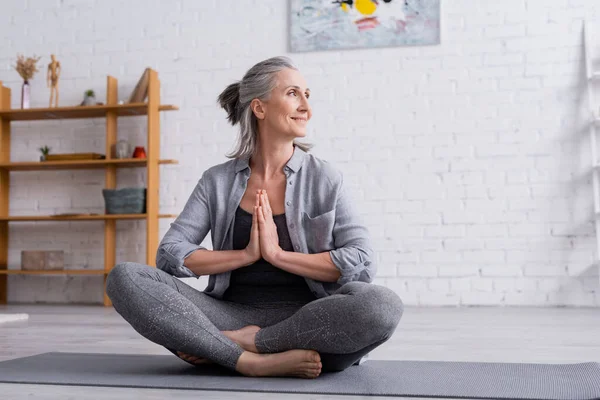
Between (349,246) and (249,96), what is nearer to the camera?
(349,246)

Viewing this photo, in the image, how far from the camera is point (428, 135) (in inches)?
198

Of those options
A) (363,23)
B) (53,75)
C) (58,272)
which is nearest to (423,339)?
(363,23)

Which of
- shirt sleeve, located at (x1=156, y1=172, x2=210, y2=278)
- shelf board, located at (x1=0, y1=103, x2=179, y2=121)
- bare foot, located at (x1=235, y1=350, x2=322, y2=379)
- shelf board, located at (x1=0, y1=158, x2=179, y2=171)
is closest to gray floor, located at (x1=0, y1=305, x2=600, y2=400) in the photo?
bare foot, located at (x1=235, y1=350, x2=322, y2=379)

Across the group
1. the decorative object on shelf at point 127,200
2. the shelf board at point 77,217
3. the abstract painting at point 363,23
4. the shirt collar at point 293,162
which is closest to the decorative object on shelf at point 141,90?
the decorative object on shelf at point 127,200

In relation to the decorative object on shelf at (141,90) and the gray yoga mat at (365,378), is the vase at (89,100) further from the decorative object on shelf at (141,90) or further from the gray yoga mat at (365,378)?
the gray yoga mat at (365,378)

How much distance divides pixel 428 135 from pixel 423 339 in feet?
7.24

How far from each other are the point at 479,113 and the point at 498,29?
567mm

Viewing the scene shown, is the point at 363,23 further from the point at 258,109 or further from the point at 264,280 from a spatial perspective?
the point at 264,280

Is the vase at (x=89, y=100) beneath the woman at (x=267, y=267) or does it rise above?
above

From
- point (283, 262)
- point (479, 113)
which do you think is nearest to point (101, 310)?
Answer: point (479, 113)

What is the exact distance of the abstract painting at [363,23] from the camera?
16.6ft

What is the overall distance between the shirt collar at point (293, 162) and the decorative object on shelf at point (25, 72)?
364cm

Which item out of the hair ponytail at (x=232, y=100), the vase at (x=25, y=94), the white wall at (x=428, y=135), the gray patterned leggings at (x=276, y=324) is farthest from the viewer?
the vase at (x=25, y=94)

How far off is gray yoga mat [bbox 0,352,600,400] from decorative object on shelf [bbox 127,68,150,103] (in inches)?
121
